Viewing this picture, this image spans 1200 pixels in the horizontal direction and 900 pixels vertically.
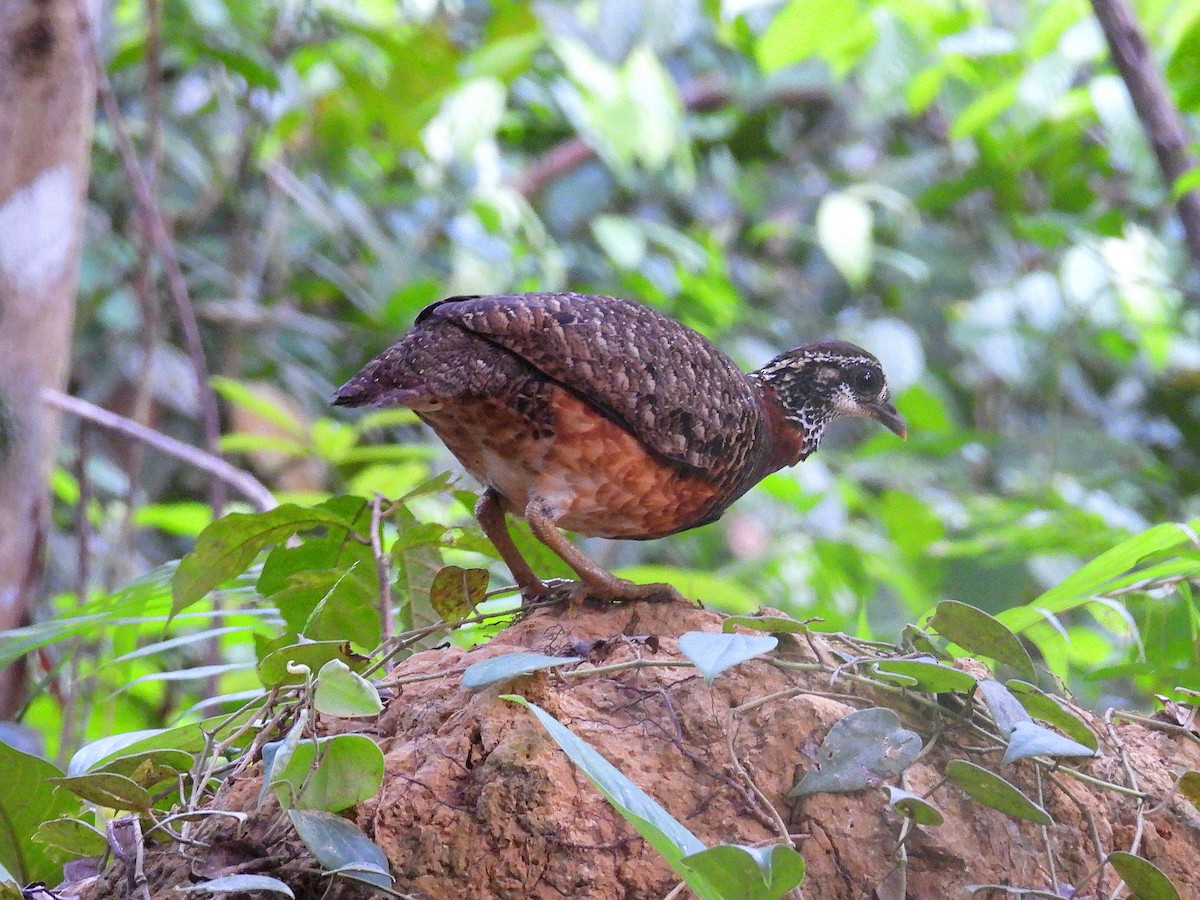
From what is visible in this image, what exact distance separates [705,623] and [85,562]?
1.89 meters

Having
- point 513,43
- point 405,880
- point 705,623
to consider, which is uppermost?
point 513,43

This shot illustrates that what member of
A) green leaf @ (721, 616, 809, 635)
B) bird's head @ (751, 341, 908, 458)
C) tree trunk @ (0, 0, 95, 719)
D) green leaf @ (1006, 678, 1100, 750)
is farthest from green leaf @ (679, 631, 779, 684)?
tree trunk @ (0, 0, 95, 719)

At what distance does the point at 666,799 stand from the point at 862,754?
271mm

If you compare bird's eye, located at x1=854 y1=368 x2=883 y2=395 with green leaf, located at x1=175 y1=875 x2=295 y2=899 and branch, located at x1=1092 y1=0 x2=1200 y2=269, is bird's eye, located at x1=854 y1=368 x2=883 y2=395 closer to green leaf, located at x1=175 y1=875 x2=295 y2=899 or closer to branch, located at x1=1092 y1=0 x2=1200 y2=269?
branch, located at x1=1092 y1=0 x2=1200 y2=269

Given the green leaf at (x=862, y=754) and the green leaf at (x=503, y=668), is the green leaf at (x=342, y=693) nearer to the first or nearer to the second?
the green leaf at (x=503, y=668)

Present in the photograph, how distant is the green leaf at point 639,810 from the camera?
1308 mm

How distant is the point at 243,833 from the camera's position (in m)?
1.68

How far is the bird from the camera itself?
2.32 metres

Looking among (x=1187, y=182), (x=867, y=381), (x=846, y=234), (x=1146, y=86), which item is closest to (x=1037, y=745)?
(x=867, y=381)

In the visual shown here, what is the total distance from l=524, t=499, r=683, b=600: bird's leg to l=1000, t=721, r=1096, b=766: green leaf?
762mm

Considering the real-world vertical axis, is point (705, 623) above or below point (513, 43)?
below

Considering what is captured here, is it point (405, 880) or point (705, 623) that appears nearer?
point (405, 880)

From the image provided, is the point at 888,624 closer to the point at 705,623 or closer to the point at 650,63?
the point at 650,63

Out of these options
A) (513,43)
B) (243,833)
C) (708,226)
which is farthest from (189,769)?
(708,226)
